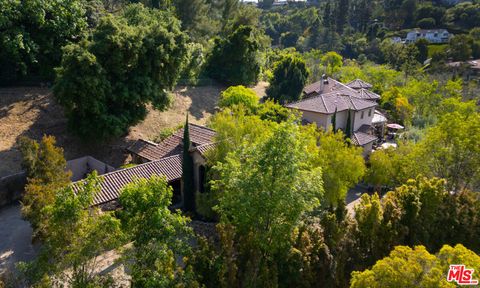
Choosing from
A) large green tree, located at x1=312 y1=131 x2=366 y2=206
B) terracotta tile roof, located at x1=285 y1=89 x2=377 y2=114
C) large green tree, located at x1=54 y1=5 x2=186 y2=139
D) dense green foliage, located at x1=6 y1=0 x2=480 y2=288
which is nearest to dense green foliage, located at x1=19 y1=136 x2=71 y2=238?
dense green foliage, located at x1=6 y1=0 x2=480 y2=288

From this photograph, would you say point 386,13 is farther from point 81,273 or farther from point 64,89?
point 81,273

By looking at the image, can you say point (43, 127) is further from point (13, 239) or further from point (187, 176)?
point (187, 176)

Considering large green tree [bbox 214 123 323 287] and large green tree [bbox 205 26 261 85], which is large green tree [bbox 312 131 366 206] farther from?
large green tree [bbox 205 26 261 85]

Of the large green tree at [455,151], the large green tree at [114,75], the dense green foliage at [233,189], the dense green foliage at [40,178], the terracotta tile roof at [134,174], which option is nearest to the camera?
the dense green foliage at [233,189]

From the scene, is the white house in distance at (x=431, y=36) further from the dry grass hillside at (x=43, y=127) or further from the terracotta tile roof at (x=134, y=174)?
the terracotta tile roof at (x=134, y=174)

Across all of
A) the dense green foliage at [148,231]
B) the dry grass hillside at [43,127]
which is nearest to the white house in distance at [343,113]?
the dry grass hillside at [43,127]

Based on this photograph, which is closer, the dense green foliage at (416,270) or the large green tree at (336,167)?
the dense green foliage at (416,270)
